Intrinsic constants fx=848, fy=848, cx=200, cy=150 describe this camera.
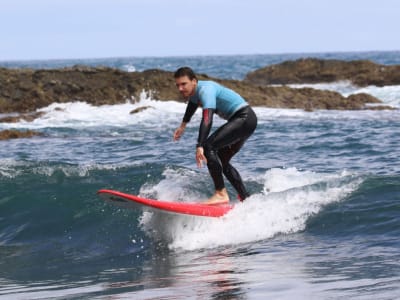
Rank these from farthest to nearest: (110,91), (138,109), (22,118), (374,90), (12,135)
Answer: (374,90)
(110,91)
(138,109)
(22,118)
(12,135)

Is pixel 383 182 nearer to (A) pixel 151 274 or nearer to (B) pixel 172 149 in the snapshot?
(A) pixel 151 274

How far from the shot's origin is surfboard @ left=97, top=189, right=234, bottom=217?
888cm

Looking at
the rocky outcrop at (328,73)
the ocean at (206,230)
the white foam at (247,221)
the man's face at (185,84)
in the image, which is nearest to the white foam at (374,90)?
the rocky outcrop at (328,73)

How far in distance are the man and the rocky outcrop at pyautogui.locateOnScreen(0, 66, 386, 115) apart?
19773 millimetres

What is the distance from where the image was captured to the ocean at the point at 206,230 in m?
7.19

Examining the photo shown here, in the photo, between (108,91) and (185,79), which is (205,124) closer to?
(185,79)

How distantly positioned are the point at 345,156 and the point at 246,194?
261 inches

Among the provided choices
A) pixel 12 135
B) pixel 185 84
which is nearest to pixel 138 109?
pixel 12 135

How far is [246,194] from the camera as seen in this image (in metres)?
9.97

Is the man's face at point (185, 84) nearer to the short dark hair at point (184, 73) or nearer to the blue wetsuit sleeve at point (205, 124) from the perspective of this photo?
the short dark hair at point (184, 73)

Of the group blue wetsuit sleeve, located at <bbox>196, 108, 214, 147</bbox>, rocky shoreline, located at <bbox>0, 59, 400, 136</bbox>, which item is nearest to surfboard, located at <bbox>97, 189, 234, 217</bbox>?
blue wetsuit sleeve, located at <bbox>196, 108, 214, 147</bbox>

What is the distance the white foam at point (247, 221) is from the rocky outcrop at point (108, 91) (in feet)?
62.2

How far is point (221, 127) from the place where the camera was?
9.49 metres

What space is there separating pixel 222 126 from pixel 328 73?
36.3 metres
